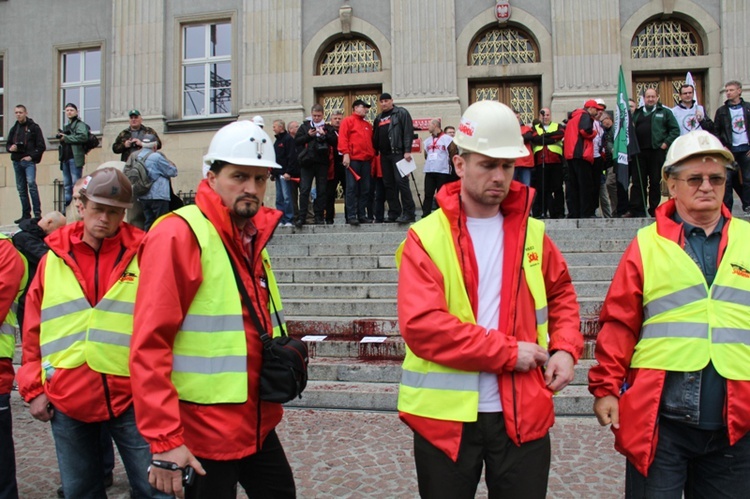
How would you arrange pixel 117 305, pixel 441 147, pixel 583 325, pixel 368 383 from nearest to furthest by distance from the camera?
pixel 117 305 < pixel 368 383 < pixel 583 325 < pixel 441 147

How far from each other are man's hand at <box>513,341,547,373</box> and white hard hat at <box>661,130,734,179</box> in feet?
3.25

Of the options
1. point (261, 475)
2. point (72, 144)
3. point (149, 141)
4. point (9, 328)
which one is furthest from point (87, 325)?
point (72, 144)

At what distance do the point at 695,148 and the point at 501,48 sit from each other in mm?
13229

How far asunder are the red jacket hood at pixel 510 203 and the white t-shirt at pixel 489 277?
0.06 metres

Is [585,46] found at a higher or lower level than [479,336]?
higher

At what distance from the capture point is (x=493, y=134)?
2.40 meters

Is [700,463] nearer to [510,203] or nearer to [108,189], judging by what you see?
[510,203]

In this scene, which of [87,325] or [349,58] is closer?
[87,325]

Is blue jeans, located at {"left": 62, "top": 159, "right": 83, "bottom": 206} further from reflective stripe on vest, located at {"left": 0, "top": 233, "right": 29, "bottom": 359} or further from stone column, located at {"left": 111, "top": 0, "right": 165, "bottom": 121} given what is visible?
reflective stripe on vest, located at {"left": 0, "top": 233, "right": 29, "bottom": 359}

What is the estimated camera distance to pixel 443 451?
7.63 ft

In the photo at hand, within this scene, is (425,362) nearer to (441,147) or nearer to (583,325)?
(583,325)

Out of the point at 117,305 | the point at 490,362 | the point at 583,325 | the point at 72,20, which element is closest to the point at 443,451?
the point at 490,362

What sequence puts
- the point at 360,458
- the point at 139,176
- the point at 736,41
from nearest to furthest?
1. the point at 360,458
2. the point at 139,176
3. the point at 736,41

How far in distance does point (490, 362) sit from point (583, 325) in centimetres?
446
